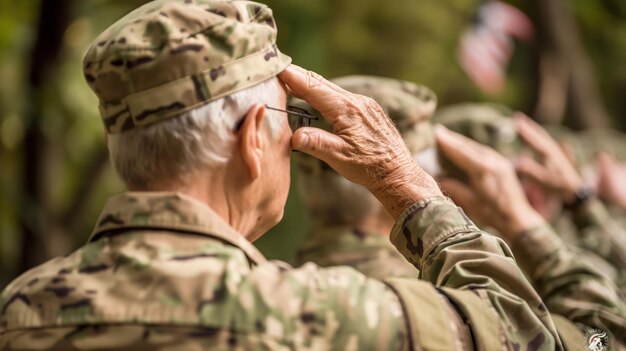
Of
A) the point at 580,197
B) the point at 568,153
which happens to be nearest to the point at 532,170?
the point at 580,197

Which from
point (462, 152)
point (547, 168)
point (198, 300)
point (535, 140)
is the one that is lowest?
point (547, 168)

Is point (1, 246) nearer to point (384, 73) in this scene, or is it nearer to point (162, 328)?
point (384, 73)

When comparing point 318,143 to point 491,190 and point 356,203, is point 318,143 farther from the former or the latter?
point 491,190

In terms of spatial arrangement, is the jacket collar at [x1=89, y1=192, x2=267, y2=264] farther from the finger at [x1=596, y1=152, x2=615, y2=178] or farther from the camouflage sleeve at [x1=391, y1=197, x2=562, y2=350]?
the finger at [x1=596, y1=152, x2=615, y2=178]

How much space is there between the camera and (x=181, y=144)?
222cm

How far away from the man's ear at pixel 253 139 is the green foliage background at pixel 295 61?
4.00 meters

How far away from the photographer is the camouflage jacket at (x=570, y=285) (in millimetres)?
3324

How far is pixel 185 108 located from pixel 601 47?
363 inches

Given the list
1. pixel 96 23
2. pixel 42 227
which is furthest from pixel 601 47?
pixel 42 227

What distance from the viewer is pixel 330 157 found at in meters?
2.57

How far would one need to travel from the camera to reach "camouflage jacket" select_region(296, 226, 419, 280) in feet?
11.8

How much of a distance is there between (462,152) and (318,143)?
1.30 m

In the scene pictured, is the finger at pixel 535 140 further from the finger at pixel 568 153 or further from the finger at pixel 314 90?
the finger at pixel 314 90

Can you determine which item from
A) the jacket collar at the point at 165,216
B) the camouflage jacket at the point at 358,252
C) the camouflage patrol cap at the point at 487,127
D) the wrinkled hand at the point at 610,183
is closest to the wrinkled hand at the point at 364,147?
the jacket collar at the point at 165,216
